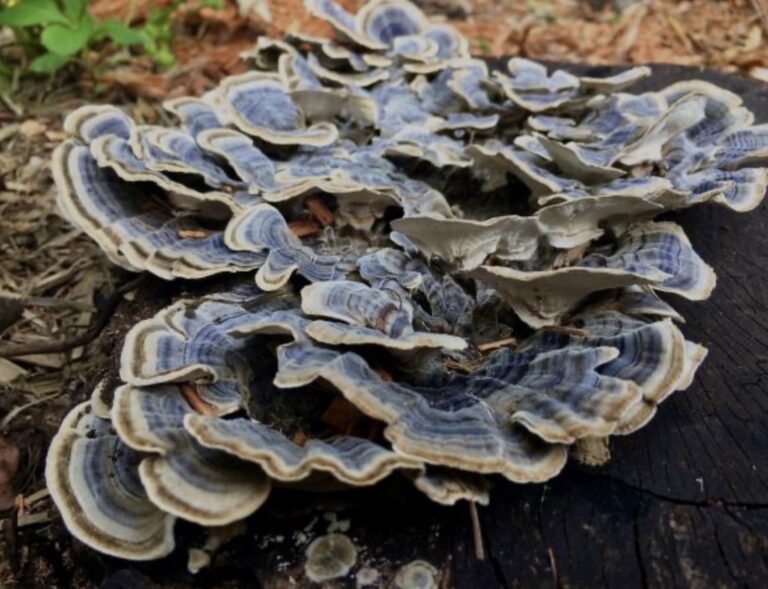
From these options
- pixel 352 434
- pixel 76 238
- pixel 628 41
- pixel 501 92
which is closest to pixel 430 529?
pixel 352 434

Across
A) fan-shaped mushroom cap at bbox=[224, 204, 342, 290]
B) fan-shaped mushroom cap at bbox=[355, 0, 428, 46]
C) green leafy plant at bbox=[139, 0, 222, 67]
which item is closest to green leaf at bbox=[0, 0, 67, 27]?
green leafy plant at bbox=[139, 0, 222, 67]

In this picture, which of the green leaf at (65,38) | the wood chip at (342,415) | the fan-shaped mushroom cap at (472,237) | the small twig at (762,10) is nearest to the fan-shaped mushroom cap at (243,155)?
the fan-shaped mushroom cap at (472,237)

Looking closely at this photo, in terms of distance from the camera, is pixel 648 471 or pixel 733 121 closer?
pixel 648 471

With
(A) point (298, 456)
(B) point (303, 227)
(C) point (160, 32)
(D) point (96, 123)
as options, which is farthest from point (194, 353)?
(C) point (160, 32)

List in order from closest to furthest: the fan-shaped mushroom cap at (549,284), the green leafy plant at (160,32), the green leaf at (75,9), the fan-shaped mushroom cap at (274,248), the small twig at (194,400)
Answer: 1. the small twig at (194,400)
2. the fan-shaped mushroom cap at (549,284)
3. the fan-shaped mushroom cap at (274,248)
4. the green leaf at (75,9)
5. the green leafy plant at (160,32)

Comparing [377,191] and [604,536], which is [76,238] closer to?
[377,191]

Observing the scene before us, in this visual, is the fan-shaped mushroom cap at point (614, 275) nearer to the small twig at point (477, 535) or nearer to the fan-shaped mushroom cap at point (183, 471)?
the small twig at point (477, 535)
